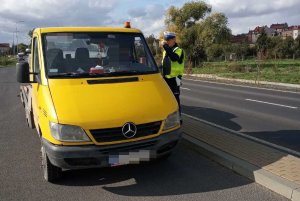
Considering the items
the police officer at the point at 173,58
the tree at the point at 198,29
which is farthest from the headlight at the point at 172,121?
the tree at the point at 198,29

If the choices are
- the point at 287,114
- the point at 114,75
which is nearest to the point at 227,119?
the point at 287,114

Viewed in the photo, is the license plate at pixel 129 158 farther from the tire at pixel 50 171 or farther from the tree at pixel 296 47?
the tree at pixel 296 47

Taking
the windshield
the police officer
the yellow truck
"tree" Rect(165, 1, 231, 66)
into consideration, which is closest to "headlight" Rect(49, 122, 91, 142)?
the yellow truck

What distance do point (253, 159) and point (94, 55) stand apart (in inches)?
111

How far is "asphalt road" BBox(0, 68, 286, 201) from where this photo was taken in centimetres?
487

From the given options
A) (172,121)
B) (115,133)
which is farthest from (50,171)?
(172,121)

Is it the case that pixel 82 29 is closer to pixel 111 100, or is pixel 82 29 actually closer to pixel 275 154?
pixel 111 100

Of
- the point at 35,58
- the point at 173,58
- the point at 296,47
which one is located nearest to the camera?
the point at 35,58

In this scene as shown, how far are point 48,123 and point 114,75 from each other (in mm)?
1345

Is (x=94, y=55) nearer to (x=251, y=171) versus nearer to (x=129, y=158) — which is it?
(x=129, y=158)

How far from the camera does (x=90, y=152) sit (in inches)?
190

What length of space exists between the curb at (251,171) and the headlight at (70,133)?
2157 mm

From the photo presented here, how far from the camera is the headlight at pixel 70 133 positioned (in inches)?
189

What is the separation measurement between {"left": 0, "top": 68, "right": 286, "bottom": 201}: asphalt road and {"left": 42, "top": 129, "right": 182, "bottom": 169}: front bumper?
1.26 ft
